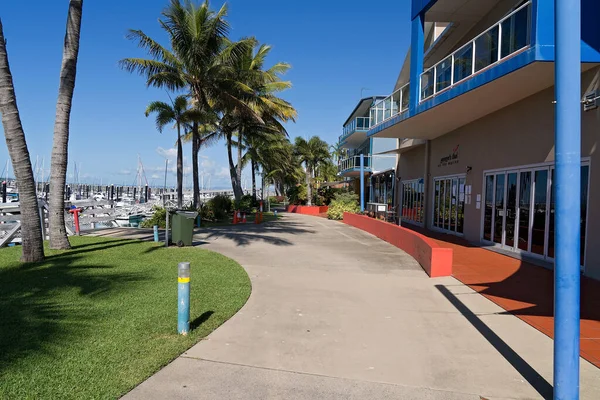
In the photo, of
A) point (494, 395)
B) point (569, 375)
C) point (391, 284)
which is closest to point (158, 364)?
point (494, 395)

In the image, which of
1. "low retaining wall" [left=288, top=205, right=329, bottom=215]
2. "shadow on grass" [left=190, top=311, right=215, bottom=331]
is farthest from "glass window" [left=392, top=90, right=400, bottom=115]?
"low retaining wall" [left=288, top=205, right=329, bottom=215]

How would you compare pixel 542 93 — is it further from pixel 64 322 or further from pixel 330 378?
pixel 64 322

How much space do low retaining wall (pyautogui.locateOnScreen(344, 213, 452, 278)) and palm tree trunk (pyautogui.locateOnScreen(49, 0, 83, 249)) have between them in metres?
9.00

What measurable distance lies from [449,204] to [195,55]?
13216 millimetres

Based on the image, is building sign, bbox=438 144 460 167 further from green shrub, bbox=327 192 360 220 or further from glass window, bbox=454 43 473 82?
green shrub, bbox=327 192 360 220

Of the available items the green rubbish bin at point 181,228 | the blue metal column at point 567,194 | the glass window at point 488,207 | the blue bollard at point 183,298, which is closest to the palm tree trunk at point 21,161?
the green rubbish bin at point 181,228

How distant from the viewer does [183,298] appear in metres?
4.61

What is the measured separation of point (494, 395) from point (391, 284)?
4.29 metres

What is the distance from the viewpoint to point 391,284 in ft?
25.9

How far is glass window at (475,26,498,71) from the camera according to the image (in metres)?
9.56

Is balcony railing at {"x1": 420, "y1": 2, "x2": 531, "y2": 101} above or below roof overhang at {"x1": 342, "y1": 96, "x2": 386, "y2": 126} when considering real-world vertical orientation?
below

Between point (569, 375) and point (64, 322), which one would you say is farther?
point (64, 322)

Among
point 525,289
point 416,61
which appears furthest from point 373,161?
point 525,289

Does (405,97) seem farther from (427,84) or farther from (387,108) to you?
(427,84)
